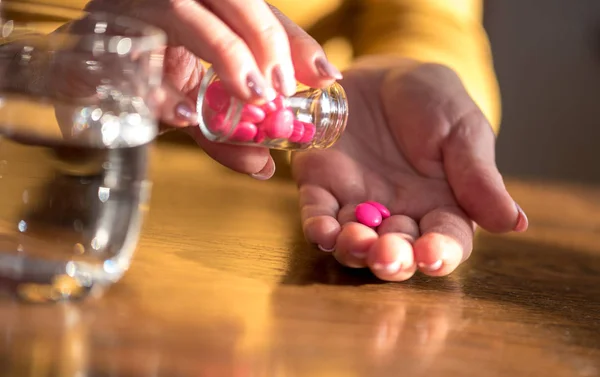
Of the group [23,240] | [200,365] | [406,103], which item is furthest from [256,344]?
[406,103]

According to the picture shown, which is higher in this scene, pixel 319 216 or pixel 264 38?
pixel 264 38

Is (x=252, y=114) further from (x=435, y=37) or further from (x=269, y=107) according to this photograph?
(x=435, y=37)

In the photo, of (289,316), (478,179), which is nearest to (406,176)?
(478,179)

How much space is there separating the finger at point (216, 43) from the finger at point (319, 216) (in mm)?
124

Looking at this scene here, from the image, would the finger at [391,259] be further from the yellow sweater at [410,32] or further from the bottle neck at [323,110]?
the yellow sweater at [410,32]

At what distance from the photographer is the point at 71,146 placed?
0.38 meters

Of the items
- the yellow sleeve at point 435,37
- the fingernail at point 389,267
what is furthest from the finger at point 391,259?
the yellow sleeve at point 435,37

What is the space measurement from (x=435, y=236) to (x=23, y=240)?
285mm

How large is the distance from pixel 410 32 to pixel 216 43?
0.60m

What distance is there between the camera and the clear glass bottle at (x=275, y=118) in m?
0.54

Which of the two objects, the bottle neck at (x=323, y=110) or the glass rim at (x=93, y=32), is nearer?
the glass rim at (x=93, y=32)

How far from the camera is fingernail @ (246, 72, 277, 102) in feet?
1.56

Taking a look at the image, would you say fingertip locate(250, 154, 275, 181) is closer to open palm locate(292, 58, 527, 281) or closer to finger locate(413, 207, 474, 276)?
open palm locate(292, 58, 527, 281)

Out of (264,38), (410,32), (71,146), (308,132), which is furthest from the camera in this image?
(410,32)
